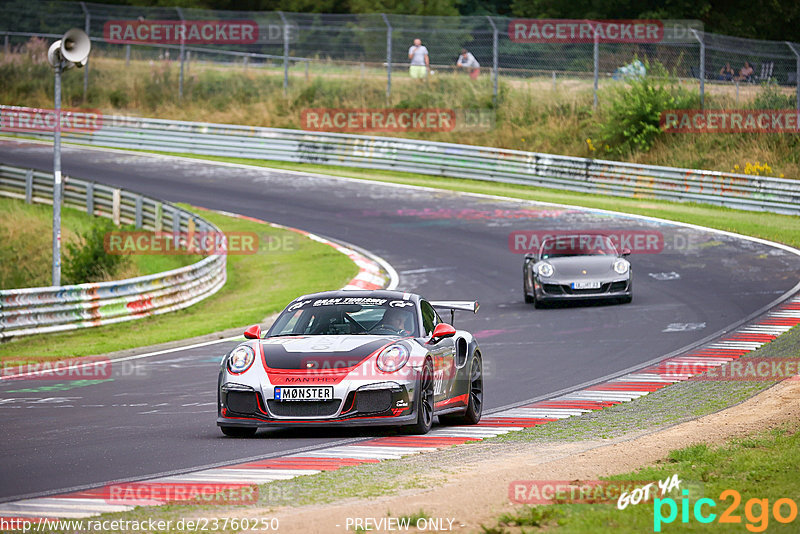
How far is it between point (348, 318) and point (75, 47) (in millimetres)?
10129

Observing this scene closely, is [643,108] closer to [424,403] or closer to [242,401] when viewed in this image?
[424,403]

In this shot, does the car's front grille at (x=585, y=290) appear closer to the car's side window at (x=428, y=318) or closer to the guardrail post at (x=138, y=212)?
the car's side window at (x=428, y=318)

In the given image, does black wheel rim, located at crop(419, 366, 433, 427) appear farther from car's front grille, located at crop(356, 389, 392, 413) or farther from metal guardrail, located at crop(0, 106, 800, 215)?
metal guardrail, located at crop(0, 106, 800, 215)

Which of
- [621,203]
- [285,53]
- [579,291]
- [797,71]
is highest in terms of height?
[285,53]

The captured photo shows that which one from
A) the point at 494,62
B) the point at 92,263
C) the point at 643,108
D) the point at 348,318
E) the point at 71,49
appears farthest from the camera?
the point at 494,62

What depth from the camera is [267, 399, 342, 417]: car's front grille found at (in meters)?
9.64

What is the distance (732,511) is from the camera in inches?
246

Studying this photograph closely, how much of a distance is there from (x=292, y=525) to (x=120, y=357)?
10.9 meters

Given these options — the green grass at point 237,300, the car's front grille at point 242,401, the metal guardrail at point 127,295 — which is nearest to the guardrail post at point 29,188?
the metal guardrail at point 127,295

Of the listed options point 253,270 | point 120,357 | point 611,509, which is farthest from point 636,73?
point 611,509

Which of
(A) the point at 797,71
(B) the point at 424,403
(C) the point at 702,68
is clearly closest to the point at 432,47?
(C) the point at 702,68

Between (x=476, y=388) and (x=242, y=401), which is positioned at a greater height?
(x=242, y=401)

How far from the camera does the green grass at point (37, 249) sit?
2709cm

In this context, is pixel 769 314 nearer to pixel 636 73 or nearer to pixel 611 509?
pixel 611 509
